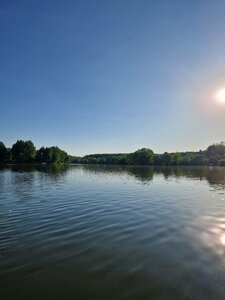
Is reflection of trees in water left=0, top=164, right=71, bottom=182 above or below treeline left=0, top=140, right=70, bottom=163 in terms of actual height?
below

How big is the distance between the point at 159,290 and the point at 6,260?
6054 mm

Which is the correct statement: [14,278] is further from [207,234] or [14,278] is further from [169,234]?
[207,234]

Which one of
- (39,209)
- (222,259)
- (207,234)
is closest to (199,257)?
(222,259)

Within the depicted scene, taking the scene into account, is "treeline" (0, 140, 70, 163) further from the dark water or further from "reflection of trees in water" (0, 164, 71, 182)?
the dark water

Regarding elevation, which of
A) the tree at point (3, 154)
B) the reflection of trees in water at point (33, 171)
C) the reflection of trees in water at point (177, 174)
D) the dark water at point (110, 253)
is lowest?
the dark water at point (110, 253)

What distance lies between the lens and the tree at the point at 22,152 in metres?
174

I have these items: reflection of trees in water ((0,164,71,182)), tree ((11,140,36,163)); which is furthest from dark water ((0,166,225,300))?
tree ((11,140,36,163))

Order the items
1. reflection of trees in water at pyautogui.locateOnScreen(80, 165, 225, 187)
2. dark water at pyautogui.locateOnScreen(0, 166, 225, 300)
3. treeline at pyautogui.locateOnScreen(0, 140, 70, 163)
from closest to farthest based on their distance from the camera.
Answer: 1. dark water at pyautogui.locateOnScreen(0, 166, 225, 300)
2. reflection of trees in water at pyautogui.locateOnScreen(80, 165, 225, 187)
3. treeline at pyautogui.locateOnScreen(0, 140, 70, 163)

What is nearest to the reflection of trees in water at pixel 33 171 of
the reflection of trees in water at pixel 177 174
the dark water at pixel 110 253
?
the reflection of trees in water at pixel 177 174

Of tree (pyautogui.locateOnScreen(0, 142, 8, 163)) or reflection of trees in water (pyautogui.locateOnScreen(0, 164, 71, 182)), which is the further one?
tree (pyautogui.locateOnScreen(0, 142, 8, 163))

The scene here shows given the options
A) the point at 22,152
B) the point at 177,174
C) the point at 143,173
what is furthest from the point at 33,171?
the point at 22,152

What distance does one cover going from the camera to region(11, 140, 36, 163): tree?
17450cm

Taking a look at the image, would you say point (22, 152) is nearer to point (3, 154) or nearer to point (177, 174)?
point (3, 154)

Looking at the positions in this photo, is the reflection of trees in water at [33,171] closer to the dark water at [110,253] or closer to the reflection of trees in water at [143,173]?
the reflection of trees in water at [143,173]
